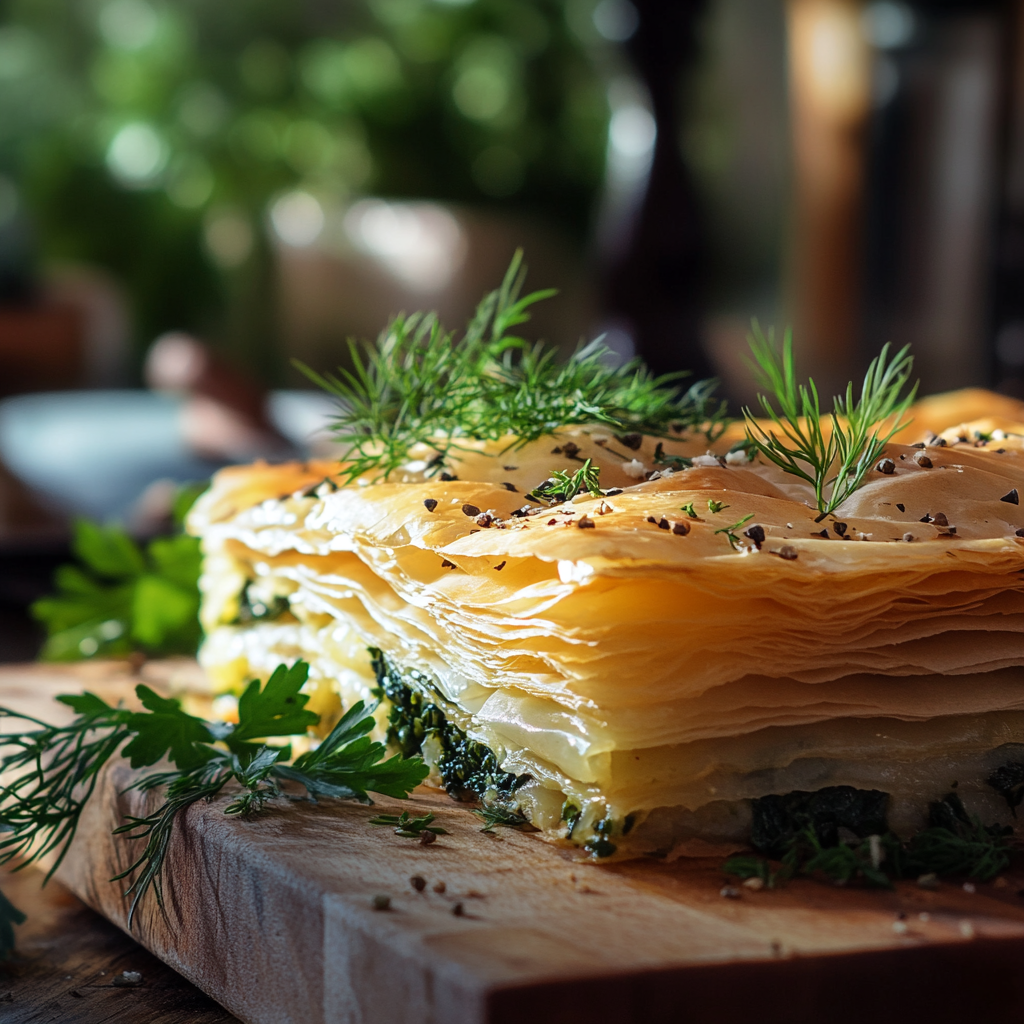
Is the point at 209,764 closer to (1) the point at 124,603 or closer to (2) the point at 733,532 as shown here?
(2) the point at 733,532

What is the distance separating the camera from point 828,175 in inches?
247

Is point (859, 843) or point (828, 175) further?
point (828, 175)

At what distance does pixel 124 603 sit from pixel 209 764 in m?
1.10

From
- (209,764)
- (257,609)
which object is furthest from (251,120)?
(209,764)

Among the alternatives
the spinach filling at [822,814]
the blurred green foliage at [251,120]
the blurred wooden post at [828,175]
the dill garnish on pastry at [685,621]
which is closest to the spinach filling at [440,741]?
the dill garnish on pastry at [685,621]

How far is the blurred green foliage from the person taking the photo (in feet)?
22.0

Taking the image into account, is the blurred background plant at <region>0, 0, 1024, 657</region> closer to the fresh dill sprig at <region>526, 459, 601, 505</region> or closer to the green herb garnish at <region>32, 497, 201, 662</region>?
the green herb garnish at <region>32, 497, 201, 662</region>

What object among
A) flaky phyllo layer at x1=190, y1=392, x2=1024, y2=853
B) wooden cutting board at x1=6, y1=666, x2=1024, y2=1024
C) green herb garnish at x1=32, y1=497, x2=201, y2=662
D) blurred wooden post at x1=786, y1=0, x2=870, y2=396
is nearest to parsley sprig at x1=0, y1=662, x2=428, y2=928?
wooden cutting board at x1=6, y1=666, x2=1024, y2=1024

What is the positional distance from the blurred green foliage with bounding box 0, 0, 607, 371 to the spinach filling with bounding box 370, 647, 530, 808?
18.0 ft

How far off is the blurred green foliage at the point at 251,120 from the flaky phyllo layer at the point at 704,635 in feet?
18.0

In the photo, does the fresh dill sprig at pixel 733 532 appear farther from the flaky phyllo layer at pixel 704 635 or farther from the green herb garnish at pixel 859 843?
the green herb garnish at pixel 859 843

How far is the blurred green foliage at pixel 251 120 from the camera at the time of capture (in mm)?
6715

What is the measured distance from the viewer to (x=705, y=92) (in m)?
6.39

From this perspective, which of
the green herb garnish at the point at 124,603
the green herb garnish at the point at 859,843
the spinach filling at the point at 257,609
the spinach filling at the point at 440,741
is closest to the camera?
the green herb garnish at the point at 859,843
